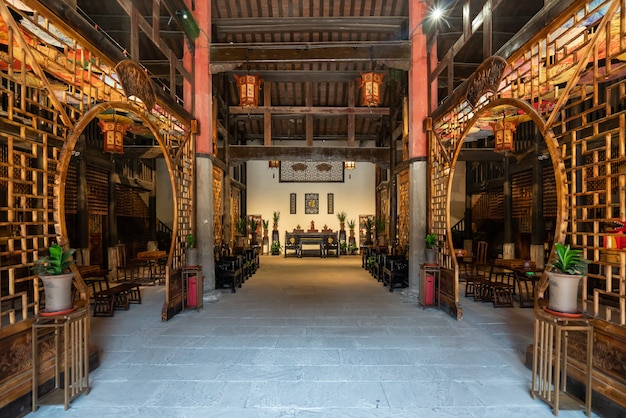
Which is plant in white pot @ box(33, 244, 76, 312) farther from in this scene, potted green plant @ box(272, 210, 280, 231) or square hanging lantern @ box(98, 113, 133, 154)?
potted green plant @ box(272, 210, 280, 231)

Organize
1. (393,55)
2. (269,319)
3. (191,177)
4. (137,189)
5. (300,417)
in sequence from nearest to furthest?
(300,417), (269,319), (191,177), (393,55), (137,189)

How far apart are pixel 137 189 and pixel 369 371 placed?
1077 centimetres

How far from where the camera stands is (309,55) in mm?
6941

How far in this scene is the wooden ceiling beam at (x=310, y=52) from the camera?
665 centimetres

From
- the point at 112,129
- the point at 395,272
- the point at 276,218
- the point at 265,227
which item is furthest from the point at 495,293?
the point at 265,227

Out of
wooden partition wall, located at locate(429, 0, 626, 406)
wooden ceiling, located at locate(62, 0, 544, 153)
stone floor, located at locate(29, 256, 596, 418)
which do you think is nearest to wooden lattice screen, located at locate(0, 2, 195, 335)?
stone floor, located at locate(29, 256, 596, 418)

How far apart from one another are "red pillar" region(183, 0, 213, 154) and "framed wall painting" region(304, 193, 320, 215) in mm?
9721

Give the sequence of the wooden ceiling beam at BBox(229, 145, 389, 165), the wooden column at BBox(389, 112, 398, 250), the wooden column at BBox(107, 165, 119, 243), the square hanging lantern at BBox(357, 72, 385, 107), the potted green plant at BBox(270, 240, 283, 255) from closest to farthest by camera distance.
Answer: the square hanging lantern at BBox(357, 72, 385, 107)
the wooden column at BBox(107, 165, 119, 243)
the wooden column at BBox(389, 112, 398, 250)
the wooden ceiling beam at BBox(229, 145, 389, 165)
the potted green plant at BBox(270, 240, 283, 255)

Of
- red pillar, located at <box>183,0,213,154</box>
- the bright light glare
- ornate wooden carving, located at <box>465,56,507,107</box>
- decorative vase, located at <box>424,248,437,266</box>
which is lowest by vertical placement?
decorative vase, located at <box>424,248,437,266</box>

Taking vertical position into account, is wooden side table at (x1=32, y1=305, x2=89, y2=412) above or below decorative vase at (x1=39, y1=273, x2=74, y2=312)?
below

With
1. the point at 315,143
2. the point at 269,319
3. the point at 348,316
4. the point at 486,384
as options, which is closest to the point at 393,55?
the point at 348,316

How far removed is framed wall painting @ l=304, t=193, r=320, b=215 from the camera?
52.0ft

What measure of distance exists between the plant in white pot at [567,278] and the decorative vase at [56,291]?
385 centimetres

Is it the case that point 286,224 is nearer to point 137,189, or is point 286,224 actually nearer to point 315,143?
point 315,143
